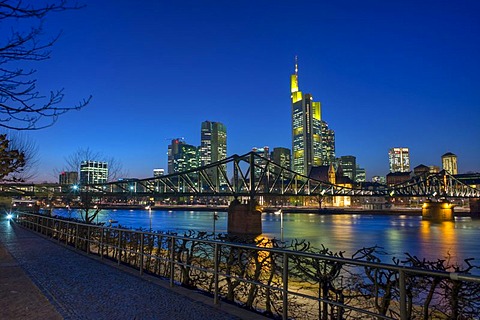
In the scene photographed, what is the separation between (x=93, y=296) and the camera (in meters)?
6.81

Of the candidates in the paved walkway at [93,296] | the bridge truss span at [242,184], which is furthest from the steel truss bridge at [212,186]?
the paved walkway at [93,296]

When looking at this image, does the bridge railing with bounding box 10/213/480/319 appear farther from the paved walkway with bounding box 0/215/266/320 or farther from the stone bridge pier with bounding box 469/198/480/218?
the stone bridge pier with bounding box 469/198/480/218

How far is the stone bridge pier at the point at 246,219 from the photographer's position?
62.5m

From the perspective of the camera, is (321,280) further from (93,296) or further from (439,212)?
(439,212)

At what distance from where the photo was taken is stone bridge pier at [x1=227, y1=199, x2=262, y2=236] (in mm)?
62500

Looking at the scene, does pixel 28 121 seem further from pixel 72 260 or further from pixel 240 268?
pixel 72 260

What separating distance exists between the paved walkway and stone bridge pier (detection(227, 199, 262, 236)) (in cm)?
5284

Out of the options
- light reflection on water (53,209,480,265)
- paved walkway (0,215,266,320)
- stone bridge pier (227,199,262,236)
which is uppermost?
paved walkway (0,215,266,320)

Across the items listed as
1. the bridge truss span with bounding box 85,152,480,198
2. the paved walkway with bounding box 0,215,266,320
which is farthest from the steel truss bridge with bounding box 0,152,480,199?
the paved walkway with bounding box 0,215,266,320

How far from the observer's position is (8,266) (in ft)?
33.1

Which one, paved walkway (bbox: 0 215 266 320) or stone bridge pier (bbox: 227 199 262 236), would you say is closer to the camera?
paved walkway (bbox: 0 215 266 320)

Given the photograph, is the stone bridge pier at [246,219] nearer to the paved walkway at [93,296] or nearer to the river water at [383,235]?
the river water at [383,235]

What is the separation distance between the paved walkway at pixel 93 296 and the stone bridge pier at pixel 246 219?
52.8 meters

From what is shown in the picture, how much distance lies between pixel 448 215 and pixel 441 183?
2709 cm
